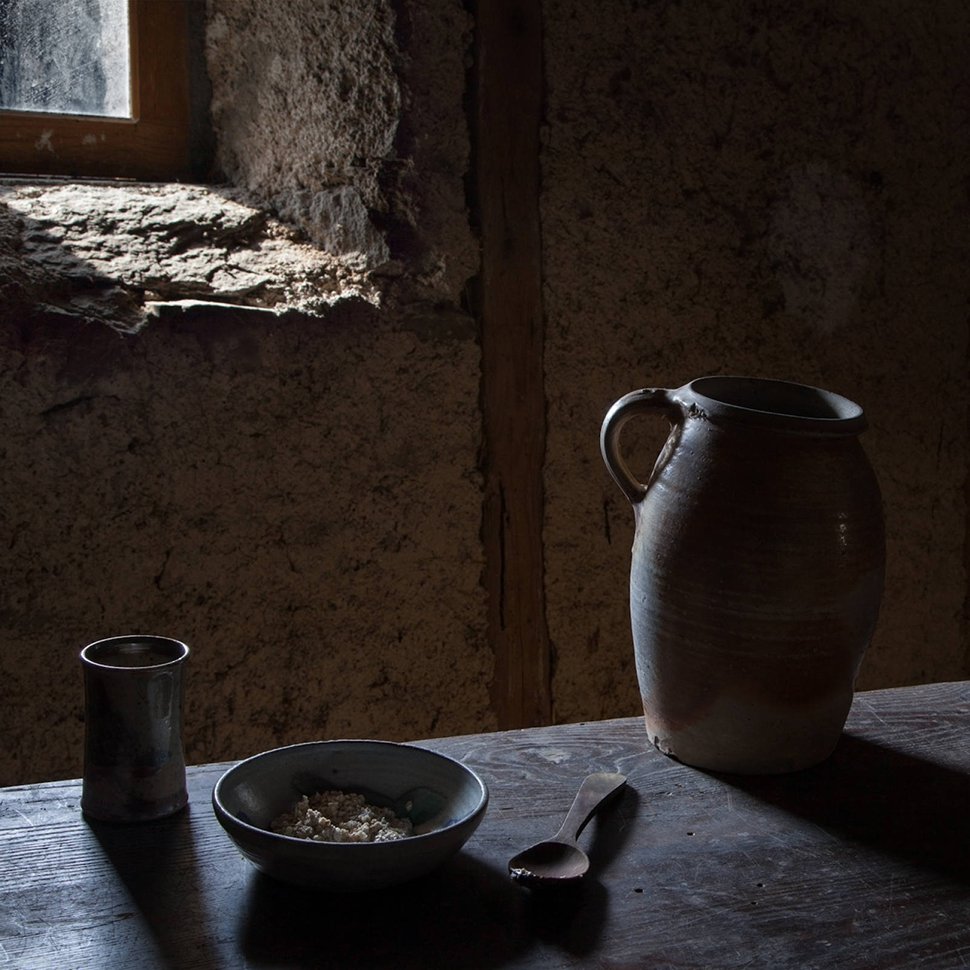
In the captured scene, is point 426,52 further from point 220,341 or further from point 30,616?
point 30,616

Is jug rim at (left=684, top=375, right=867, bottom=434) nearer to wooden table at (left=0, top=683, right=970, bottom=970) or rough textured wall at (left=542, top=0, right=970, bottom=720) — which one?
wooden table at (left=0, top=683, right=970, bottom=970)

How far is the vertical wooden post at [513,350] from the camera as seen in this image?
66.5 inches

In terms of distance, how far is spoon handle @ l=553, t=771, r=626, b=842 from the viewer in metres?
0.77

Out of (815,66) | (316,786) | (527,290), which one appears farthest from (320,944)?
(815,66)

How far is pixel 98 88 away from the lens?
71.9 inches

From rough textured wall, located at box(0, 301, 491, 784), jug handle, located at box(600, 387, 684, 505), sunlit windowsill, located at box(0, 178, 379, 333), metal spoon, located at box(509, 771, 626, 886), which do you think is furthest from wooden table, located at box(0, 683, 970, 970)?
sunlit windowsill, located at box(0, 178, 379, 333)

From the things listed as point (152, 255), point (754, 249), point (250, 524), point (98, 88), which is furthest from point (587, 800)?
point (98, 88)

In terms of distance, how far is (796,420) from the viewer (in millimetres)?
855

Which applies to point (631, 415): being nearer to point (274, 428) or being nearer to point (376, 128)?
point (274, 428)

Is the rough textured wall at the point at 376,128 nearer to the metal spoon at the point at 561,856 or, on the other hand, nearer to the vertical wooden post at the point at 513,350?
the vertical wooden post at the point at 513,350

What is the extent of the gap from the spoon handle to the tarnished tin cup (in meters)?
0.29

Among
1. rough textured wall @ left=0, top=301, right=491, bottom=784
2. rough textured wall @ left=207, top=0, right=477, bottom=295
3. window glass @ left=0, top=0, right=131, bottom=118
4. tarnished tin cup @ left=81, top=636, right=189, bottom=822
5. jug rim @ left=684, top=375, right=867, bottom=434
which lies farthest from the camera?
window glass @ left=0, top=0, right=131, bottom=118

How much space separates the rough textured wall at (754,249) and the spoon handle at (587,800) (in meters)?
0.95

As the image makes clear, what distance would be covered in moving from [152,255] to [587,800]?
45.0 inches
